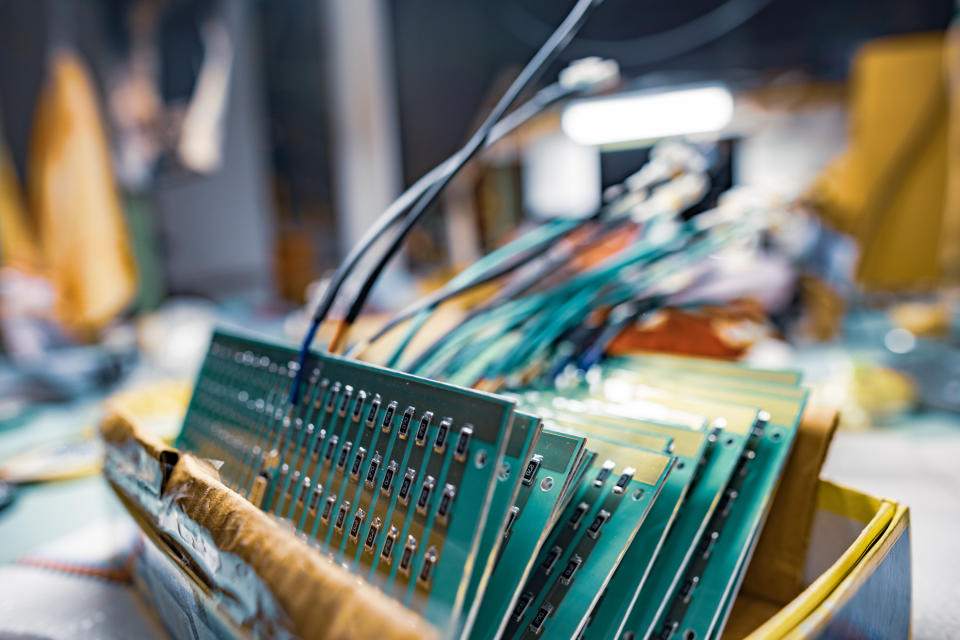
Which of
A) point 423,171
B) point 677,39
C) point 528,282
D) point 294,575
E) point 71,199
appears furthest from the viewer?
point 423,171

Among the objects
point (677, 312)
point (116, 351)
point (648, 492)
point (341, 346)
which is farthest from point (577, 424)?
point (116, 351)

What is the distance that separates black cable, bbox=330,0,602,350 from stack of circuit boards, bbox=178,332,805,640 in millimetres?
72

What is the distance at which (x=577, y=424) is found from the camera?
1.47ft

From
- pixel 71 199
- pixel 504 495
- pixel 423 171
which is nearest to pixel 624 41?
pixel 423 171

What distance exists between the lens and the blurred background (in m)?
0.99

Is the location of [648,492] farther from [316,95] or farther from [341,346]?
[316,95]

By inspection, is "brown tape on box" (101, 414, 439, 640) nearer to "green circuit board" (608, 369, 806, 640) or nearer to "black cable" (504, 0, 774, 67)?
"green circuit board" (608, 369, 806, 640)

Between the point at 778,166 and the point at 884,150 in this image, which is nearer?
the point at 884,150

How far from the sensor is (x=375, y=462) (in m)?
0.37

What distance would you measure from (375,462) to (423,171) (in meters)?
3.37

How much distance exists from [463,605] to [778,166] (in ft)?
8.67

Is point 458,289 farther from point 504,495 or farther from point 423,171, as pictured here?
point 423,171

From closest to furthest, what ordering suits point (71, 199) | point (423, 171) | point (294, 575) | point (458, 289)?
point (294, 575)
point (458, 289)
point (71, 199)
point (423, 171)

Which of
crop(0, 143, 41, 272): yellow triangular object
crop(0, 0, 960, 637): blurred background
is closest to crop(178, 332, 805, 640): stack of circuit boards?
crop(0, 0, 960, 637): blurred background
